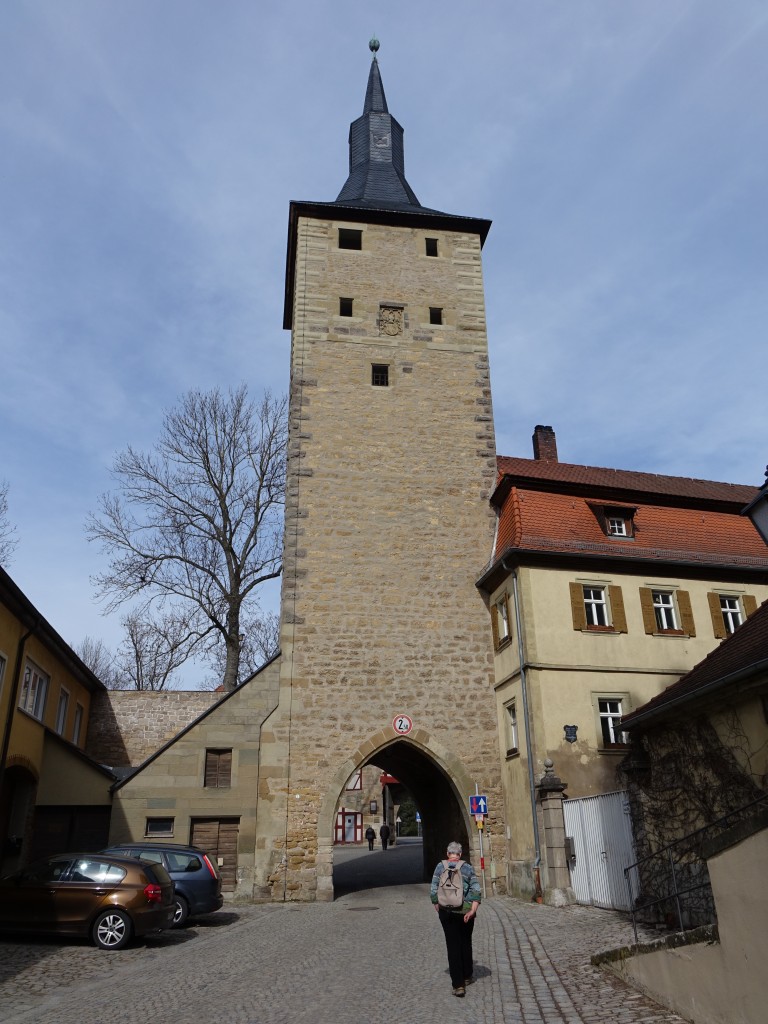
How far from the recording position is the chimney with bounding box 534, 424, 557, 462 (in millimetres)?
23703

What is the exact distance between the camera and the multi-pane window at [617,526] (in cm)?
1806


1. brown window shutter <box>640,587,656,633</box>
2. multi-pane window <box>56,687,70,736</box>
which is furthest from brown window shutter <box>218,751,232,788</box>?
brown window shutter <box>640,587,656,633</box>

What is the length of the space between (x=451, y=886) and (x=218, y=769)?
1017cm

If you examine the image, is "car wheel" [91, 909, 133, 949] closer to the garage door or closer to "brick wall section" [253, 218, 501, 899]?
the garage door

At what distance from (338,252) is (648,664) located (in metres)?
13.5

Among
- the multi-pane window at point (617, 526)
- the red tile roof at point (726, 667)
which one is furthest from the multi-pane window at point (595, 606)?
the red tile roof at point (726, 667)

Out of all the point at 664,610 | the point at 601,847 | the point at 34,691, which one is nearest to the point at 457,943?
the point at 601,847

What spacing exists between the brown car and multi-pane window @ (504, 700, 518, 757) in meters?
7.80

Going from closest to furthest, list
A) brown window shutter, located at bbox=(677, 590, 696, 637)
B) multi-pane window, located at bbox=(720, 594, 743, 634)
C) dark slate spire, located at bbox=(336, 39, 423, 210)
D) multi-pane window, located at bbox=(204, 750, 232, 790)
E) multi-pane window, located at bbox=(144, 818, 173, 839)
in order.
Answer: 1. multi-pane window, located at bbox=(144, 818, 173, 839)
2. multi-pane window, located at bbox=(204, 750, 232, 790)
3. brown window shutter, located at bbox=(677, 590, 696, 637)
4. multi-pane window, located at bbox=(720, 594, 743, 634)
5. dark slate spire, located at bbox=(336, 39, 423, 210)

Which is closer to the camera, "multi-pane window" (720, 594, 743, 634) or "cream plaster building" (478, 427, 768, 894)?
"cream plaster building" (478, 427, 768, 894)

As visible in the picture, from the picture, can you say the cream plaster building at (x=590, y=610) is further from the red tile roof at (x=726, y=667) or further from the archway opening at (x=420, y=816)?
the red tile roof at (x=726, y=667)

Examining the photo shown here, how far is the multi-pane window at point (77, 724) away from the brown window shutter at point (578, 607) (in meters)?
12.8

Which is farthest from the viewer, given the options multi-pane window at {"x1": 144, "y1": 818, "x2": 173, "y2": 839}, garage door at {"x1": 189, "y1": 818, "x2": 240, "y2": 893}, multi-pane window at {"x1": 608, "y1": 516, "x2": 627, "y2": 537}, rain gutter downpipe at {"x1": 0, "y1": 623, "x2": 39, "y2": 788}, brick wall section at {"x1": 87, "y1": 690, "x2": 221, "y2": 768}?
brick wall section at {"x1": 87, "y1": 690, "x2": 221, "y2": 768}

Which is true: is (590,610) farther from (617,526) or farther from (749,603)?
(749,603)
